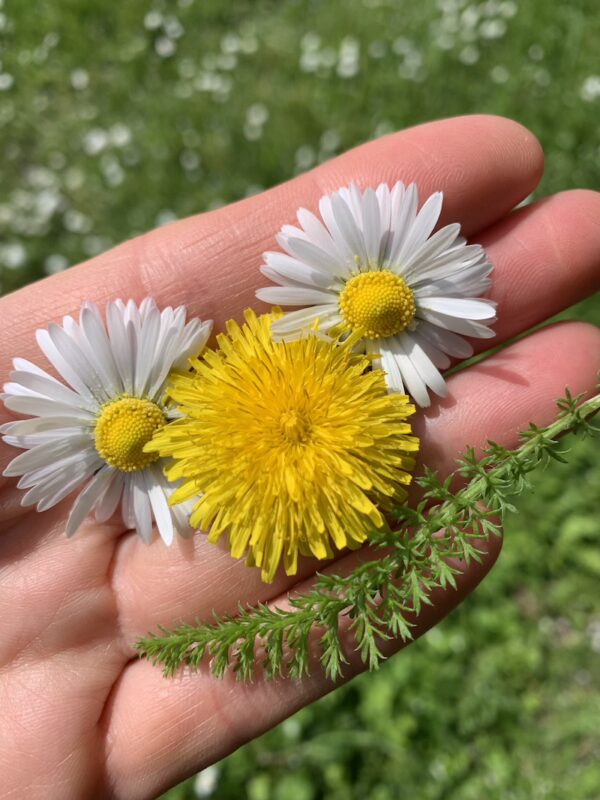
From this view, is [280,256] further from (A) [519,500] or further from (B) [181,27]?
(B) [181,27]

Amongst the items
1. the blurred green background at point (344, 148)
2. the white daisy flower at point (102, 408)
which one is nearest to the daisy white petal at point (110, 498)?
the white daisy flower at point (102, 408)

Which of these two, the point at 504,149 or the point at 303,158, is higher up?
the point at 303,158

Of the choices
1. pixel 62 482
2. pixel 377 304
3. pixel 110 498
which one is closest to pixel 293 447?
pixel 377 304

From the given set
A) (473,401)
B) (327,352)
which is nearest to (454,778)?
(473,401)

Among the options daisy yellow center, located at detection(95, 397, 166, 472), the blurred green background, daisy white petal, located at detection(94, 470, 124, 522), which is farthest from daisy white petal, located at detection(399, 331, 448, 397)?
the blurred green background

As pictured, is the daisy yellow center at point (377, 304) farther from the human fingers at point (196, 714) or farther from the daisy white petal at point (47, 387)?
the daisy white petal at point (47, 387)
